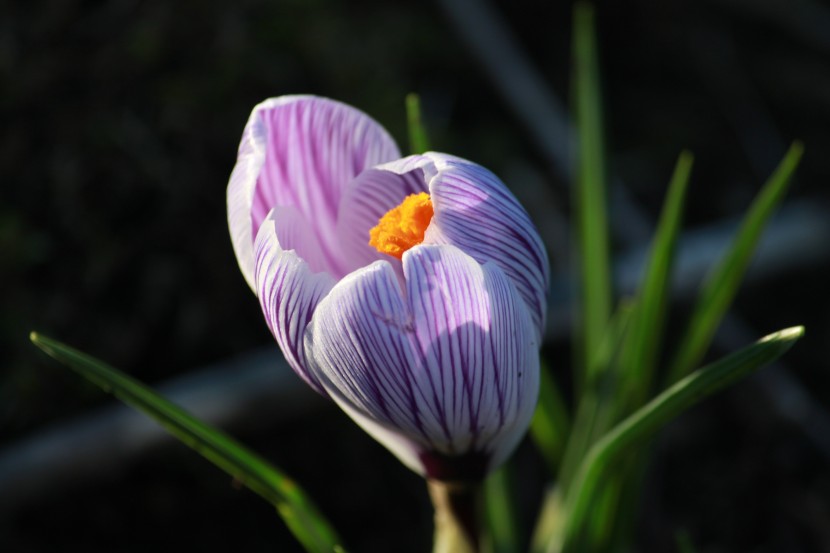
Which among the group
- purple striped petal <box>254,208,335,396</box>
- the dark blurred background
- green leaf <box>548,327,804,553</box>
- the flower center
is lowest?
the dark blurred background

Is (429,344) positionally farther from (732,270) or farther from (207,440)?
(732,270)

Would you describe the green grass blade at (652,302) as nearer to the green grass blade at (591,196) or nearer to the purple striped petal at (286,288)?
the green grass blade at (591,196)

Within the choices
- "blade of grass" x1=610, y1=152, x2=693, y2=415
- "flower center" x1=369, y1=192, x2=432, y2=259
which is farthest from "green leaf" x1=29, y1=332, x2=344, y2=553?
"blade of grass" x1=610, y1=152, x2=693, y2=415

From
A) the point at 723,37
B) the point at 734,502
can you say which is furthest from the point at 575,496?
the point at 723,37

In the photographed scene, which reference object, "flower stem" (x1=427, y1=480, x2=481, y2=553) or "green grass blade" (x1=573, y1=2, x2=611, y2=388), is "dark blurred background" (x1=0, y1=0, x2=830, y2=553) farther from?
"flower stem" (x1=427, y1=480, x2=481, y2=553)

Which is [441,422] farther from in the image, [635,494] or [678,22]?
[678,22]

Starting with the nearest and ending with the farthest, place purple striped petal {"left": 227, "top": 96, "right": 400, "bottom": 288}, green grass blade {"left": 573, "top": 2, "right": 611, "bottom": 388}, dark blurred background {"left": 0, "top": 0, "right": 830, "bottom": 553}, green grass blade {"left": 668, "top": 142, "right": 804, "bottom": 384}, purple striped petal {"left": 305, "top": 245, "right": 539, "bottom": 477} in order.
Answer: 1. purple striped petal {"left": 305, "top": 245, "right": 539, "bottom": 477}
2. purple striped petal {"left": 227, "top": 96, "right": 400, "bottom": 288}
3. green grass blade {"left": 668, "top": 142, "right": 804, "bottom": 384}
4. green grass blade {"left": 573, "top": 2, "right": 611, "bottom": 388}
5. dark blurred background {"left": 0, "top": 0, "right": 830, "bottom": 553}
